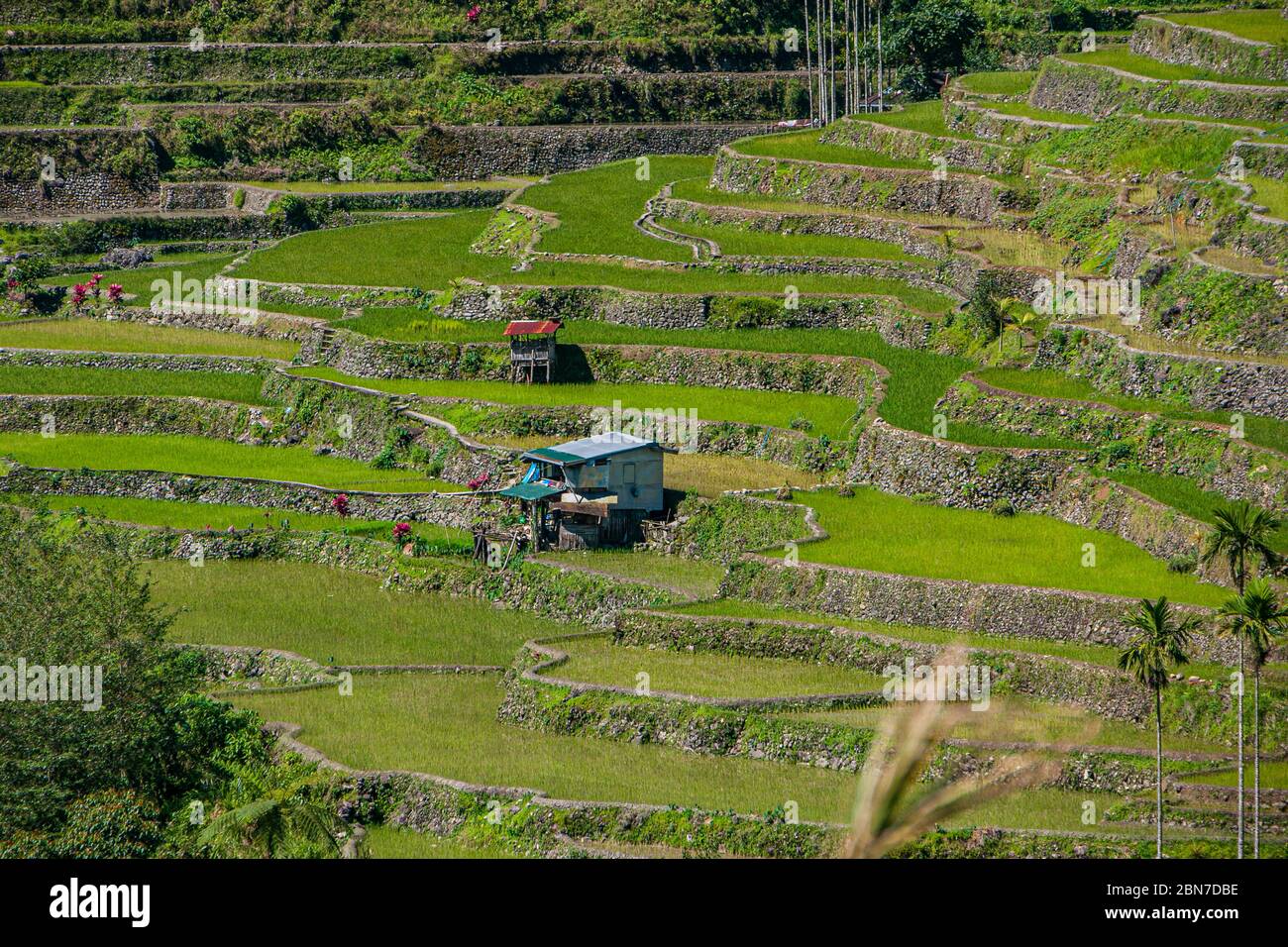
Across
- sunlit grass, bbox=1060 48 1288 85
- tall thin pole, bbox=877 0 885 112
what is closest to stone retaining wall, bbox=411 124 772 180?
tall thin pole, bbox=877 0 885 112

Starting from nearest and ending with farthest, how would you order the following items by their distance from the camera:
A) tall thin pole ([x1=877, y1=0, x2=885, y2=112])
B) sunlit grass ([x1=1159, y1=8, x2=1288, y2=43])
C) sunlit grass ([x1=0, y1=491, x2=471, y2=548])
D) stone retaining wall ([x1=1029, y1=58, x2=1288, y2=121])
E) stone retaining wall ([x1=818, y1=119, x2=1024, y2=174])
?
sunlit grass ([x1=0, y1=491, x2=471, y2=548]), stone retaining wall ([x1=1029, y1=58, x2=1288, y2=121]), sunlit grass ([x1=1159, y1=8, x2=1288, y2=43]), stone retaining wall ([x1=818, y1=119, x2=1024, y2=174]), tall thin pole ([x1=877, y1=0, x2=885, y2=112])

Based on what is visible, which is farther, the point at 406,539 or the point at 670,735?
the point at 406,539

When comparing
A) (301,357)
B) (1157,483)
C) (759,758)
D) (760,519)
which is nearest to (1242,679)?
(759,758)

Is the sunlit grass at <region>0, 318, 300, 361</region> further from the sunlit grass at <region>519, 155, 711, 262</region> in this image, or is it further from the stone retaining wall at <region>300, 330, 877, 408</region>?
the sunlit grass at <region>519, 155, 711, 262</region>

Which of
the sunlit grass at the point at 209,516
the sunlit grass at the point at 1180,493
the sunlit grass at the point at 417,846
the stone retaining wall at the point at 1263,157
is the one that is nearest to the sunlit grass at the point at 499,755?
the sunlit grass at the point at 417,846

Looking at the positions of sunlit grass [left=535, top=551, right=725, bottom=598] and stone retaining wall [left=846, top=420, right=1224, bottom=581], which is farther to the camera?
sunlit grass [left=535, top=551, right=725, bottom=598]

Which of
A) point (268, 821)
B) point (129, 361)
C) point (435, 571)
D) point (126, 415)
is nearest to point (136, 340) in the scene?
point (129, 361)

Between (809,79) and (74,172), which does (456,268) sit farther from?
(809,79)
